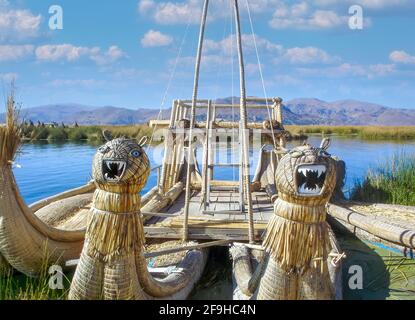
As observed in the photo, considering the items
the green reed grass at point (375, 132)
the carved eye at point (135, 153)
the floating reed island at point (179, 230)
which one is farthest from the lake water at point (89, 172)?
the carved eye at point (135, 153)

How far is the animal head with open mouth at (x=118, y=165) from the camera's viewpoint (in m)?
2.92

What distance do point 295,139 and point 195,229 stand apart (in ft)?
85.9

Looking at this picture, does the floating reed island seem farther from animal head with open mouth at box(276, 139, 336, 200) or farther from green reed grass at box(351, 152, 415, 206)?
green reed grass at box(351, 152, 415, 206)

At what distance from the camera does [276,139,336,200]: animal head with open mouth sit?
2.51m

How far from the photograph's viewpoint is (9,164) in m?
4.23

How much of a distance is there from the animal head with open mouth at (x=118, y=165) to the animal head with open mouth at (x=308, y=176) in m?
1.10

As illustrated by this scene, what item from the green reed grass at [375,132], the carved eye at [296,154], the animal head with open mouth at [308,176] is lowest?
the animal head with open mouth at [308,176]

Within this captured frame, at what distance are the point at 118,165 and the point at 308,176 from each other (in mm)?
1383

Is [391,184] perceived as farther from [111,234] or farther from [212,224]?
[111,234]

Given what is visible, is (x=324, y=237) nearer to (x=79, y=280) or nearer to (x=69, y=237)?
(x=79, y=280)

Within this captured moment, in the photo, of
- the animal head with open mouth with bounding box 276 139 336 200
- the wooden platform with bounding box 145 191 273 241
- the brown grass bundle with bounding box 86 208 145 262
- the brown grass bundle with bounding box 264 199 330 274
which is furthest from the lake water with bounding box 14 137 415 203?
the animal head with open mouth with bounding box 276 139 336 200

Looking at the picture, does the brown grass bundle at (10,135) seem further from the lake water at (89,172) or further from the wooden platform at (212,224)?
the wooden platform at (212,224)

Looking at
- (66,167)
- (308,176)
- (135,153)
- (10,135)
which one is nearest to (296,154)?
(308,176)

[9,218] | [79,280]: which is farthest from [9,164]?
[79,280]
